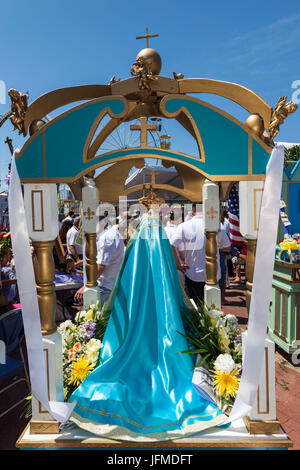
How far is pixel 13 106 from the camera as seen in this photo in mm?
2598

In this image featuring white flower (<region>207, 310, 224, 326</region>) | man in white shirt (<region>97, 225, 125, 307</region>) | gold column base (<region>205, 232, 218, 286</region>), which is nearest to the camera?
white flower (<region>207, 310, 224, 326</region>)

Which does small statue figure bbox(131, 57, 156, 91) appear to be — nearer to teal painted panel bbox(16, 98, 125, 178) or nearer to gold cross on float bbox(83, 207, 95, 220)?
teal painted panel bbox(16, 98, 125, 178)

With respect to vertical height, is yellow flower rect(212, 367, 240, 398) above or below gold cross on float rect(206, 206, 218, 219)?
below

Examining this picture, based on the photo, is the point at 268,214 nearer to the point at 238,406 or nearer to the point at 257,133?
→ the point at 257,133

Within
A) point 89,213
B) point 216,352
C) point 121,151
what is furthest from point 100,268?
point 121,151

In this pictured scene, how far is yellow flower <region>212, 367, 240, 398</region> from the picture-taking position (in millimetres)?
2812

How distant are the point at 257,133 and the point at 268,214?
0.74m

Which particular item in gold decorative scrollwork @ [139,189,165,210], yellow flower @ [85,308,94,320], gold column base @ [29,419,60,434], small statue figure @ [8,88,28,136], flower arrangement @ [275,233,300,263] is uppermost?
small statue figure @ [8,88,28,136]

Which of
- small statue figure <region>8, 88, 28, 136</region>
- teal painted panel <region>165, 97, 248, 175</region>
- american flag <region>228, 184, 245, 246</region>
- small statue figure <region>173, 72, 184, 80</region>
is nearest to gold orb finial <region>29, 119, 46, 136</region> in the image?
small statue figure <region>8, 88, 28, 136</region>

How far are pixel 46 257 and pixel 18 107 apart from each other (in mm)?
1338

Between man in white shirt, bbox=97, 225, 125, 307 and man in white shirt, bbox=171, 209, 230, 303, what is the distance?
1.22m

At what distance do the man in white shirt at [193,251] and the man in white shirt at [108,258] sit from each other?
1.22 metres

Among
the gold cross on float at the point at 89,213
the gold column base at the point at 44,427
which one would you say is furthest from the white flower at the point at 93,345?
the gold cross on float at the point at 89,213

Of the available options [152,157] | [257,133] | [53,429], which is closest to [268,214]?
[257,133]
